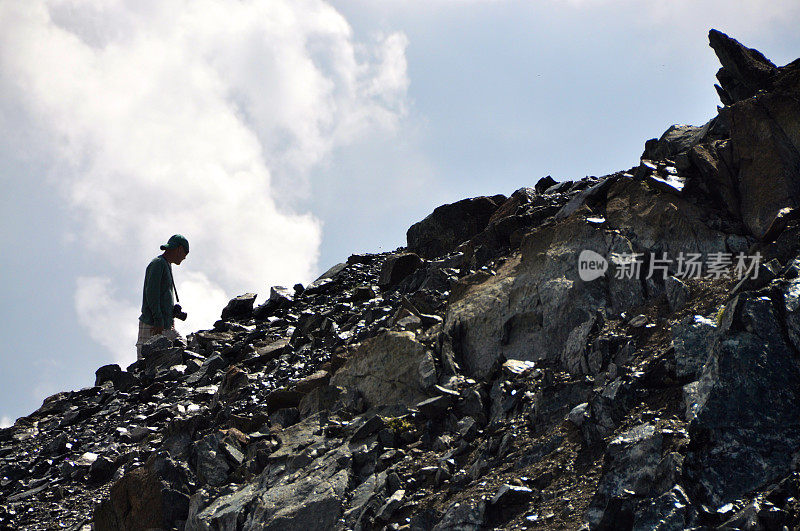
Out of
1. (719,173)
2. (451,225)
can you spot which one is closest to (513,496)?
(719,173)

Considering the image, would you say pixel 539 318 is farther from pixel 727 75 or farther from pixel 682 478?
pixel 727 75

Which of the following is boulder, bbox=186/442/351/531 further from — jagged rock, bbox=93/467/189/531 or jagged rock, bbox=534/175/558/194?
jagged rock, bbox=534/175/558/194

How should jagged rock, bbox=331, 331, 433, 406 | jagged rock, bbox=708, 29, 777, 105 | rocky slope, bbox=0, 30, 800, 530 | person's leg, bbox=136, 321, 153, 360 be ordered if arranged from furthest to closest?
person's leg, bbox=136, 321, 153, 360, jagged rock, bbox=708, 29, 777, 105, jagged rock, bbox=331, 331, 433, 406, rocky slope, bbox=0, 30, 800, 530

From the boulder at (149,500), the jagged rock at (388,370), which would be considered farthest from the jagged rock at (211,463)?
the jagged rock at (388,370)

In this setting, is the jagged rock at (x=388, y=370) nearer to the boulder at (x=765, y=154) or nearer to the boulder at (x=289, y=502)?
the boulder at (x=289, y=502)

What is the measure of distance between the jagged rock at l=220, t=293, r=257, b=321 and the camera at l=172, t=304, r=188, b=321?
4.26 feet

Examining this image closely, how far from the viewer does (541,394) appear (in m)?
9.55

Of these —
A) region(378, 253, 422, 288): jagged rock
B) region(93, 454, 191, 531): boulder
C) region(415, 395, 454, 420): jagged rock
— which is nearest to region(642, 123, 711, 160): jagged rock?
region(378, 253, 422, 288): jagged rock

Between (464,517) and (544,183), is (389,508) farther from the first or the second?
(544,183)

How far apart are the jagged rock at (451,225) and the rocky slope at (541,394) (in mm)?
1808

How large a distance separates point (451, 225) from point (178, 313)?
8808 mm

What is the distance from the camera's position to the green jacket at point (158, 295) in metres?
21.1

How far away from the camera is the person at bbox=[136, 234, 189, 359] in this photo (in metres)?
21.1

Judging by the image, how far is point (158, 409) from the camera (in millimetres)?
16531
